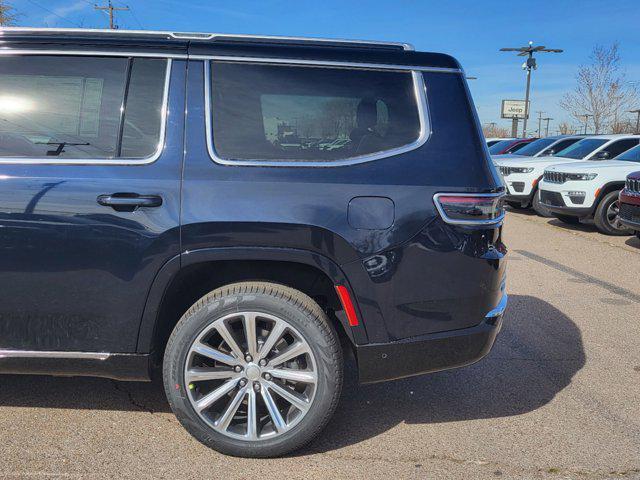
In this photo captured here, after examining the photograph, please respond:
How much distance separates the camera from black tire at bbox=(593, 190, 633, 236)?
1001 centimetres

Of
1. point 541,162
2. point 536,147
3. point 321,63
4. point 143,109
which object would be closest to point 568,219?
point 541,162

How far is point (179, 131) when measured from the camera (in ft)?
9.21

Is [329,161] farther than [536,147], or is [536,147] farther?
[536,147]

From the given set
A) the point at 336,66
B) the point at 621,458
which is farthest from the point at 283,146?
the point at 621,458

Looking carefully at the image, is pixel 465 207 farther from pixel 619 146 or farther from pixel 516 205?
pixel 516 205

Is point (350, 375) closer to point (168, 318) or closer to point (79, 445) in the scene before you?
point (168, 318)

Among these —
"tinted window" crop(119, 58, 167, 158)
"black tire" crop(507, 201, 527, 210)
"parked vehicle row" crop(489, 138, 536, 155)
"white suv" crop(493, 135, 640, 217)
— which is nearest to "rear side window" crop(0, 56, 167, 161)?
"tinted window" crop(119, 58, 167, 158)

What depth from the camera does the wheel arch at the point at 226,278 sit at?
2.72 meters

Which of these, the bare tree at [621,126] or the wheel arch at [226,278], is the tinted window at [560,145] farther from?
the bare tree at [621,126]

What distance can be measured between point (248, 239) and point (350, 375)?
1676 millimetres

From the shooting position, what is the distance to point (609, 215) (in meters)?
10.1

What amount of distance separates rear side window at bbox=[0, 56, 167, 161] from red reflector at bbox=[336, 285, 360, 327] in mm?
1179

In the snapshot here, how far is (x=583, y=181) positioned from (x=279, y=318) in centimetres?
882

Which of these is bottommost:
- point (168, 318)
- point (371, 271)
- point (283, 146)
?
point (168, 318)
